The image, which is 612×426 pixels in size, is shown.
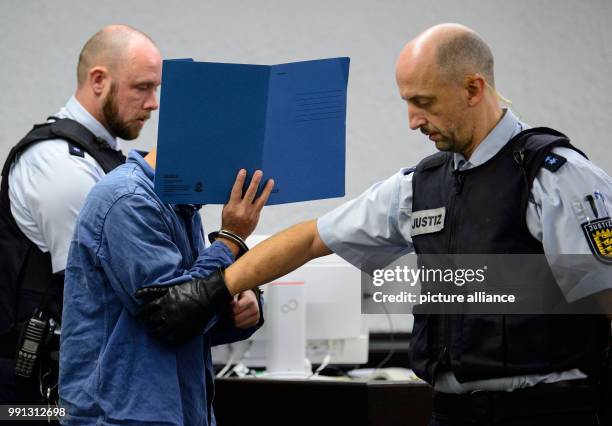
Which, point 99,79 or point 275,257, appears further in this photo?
point 99,79

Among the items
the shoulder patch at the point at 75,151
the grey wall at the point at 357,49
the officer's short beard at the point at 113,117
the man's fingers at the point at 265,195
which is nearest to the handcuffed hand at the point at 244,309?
the man's fingers at the point at 265,195

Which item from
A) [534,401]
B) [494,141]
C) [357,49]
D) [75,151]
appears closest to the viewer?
[534,401]

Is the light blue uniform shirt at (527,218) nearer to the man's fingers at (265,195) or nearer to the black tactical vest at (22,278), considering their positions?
the man's fingers at (265,195)

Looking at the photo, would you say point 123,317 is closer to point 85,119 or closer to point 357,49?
point 85,119

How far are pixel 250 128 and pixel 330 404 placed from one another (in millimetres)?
1269

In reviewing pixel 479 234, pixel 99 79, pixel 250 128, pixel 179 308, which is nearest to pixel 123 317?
pixel 179 308

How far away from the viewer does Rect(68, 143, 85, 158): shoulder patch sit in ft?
6.75

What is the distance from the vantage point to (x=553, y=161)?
4.85ft

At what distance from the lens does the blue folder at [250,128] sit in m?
1.57

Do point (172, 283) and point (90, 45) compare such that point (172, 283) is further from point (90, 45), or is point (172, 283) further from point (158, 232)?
point (90, 45)

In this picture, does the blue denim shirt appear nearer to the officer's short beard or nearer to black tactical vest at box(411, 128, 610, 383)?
black tactical vest at box(411, 128, 610, 383)

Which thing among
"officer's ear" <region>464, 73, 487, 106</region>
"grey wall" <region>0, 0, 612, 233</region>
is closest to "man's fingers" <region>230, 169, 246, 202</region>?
"officer's ear" <region>464, 73, 487, 106</region>

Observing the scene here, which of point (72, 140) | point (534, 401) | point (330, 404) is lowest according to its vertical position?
point (330, 404)

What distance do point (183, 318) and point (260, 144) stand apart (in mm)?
379
